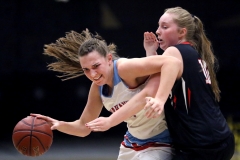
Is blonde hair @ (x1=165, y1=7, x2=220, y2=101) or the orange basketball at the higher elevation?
blonde hair @ (x1=165, y1=7, x2=220, y2=101)

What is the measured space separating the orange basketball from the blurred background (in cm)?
447

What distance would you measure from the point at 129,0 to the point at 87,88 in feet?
5.30

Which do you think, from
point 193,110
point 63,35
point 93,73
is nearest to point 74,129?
point 93,73

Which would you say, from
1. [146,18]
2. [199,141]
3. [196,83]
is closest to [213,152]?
[199,141]

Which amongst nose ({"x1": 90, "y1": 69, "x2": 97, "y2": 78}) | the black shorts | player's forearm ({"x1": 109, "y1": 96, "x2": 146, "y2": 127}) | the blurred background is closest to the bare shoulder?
player's forearm ({"x1": 109, "y1": 96, "x2": 146, "y2": 127})

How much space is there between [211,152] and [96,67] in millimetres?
1047

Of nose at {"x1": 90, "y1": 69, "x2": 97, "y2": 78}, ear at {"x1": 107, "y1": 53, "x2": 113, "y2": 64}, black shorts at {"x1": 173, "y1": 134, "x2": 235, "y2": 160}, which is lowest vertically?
black shorts at {"x1": 173, "y1": 134, "x2": 235, "y2": 160}

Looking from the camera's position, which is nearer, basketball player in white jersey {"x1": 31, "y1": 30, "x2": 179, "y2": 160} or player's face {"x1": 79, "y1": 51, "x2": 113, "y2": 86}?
basketball player in white jersey {"x1": 31, "y1": 30, "x2": 179, "y2": 160}

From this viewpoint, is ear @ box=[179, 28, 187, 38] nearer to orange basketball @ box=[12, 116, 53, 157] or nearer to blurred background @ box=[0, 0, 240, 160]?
orange basketball @ box=[12, 116, 53, 157]

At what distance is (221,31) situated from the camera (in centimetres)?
906

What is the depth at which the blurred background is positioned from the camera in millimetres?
8828

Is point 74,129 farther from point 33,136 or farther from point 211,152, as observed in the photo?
point 211,152

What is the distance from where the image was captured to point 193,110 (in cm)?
390

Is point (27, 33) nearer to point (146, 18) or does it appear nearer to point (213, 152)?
point (146, 18)
